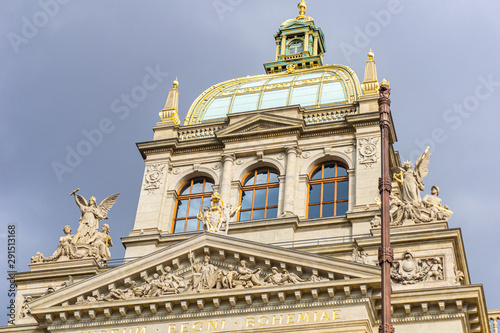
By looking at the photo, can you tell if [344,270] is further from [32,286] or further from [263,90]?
[263,90]

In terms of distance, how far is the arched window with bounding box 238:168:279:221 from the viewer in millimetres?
42125

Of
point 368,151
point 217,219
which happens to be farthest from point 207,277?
point 368,151

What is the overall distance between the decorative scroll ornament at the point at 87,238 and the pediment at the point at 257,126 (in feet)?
22.0

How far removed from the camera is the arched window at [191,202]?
42.9 metres

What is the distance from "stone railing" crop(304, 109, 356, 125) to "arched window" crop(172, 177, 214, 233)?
5.73 m

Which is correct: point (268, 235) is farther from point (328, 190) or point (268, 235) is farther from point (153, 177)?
point (153, 177)

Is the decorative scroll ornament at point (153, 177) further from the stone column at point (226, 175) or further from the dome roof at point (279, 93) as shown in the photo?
the dome roof at point (279, 93)

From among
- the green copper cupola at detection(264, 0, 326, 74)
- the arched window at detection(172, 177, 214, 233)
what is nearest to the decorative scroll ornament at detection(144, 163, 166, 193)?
the arched window at detection(172, 177, 214, 233)

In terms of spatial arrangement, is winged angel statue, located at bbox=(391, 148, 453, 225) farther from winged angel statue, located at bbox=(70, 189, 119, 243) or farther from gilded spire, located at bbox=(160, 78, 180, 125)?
gilded spire, located at bbox=(160, 78, 180, 125)

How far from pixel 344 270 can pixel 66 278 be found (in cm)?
1251

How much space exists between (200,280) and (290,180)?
1025 centimetres

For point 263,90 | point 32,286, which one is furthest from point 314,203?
point 32,286

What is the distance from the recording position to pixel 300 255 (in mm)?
32219

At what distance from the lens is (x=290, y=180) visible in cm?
4209
